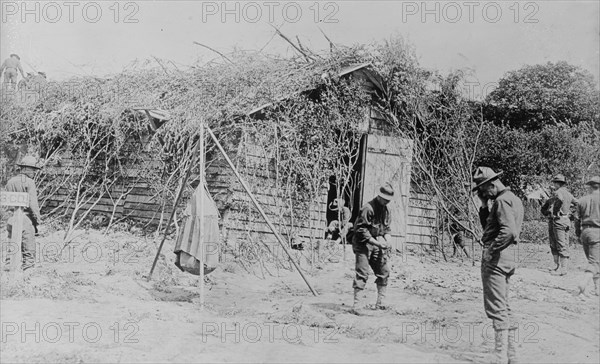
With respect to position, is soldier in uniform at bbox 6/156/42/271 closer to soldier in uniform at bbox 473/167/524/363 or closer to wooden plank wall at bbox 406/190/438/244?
soldier in uniform at bbox 473/167/524/363

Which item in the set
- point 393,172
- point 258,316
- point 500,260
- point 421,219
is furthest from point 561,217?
point 258,316

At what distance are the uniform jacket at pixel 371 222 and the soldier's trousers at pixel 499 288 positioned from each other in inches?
82.4

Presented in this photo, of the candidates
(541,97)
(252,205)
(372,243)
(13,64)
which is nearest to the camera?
(372,243)

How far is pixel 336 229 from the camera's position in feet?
38.8

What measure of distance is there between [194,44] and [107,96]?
2280 millimetres

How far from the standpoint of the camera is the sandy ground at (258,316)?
5371mm

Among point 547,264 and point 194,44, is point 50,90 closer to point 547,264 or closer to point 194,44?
point 194,44

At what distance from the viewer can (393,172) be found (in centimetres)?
1184

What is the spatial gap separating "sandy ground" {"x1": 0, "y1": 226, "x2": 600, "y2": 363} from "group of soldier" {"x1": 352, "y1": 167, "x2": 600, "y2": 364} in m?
0.36

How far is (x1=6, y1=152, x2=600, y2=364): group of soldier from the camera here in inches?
212

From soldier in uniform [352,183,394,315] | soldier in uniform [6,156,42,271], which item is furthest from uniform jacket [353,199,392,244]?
soldier in uniform [6,156,42,271]

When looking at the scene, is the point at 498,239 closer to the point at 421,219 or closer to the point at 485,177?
the point at 485,177

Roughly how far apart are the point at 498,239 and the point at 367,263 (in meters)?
2.41

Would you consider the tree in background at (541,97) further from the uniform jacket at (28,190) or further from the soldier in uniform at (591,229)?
the uniform jacket at (28,190)
